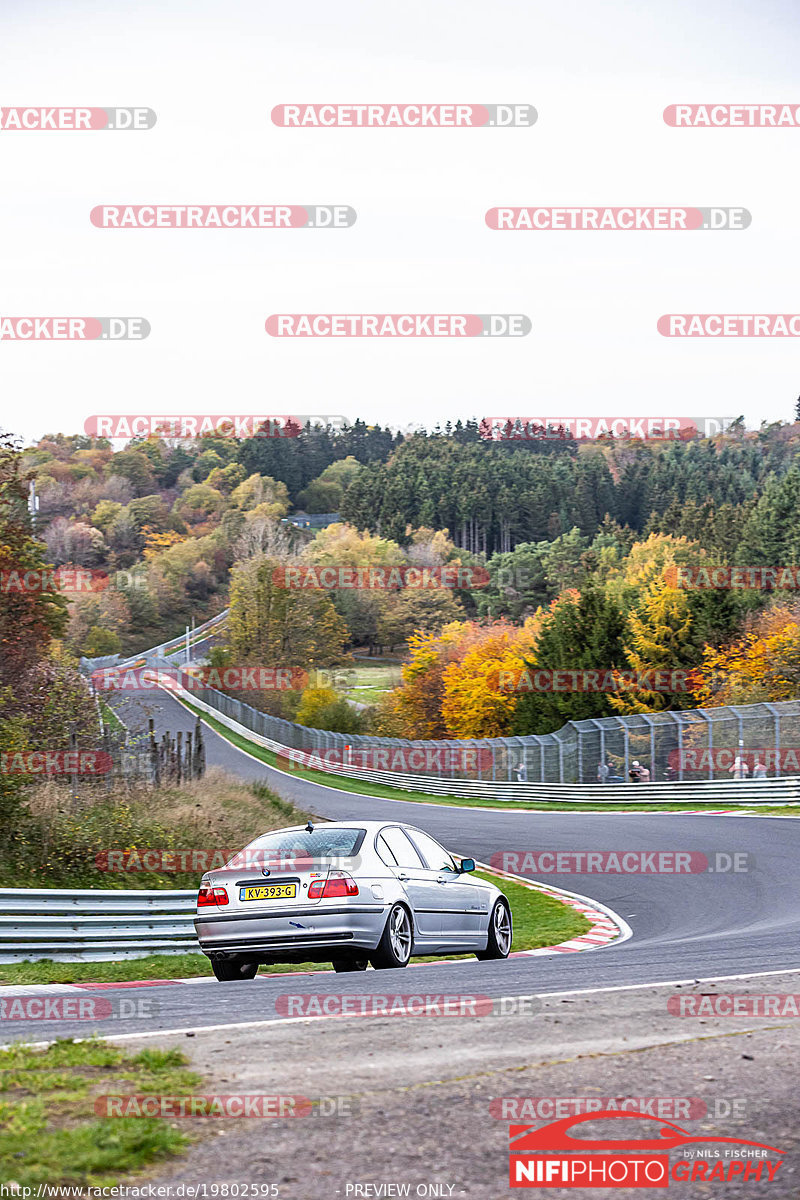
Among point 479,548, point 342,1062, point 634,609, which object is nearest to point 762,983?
point 342,1062

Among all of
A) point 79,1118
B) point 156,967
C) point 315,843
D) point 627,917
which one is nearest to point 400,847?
point 315,843

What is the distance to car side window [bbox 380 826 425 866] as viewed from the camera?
35.9 feet

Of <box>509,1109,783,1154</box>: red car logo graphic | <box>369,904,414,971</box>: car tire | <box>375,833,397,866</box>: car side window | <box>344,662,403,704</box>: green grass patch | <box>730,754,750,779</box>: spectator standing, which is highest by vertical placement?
<box>509,1109,783,1154</box>: red car logo graphic

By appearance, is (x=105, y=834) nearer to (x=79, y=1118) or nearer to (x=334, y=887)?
(x=334, y=887)

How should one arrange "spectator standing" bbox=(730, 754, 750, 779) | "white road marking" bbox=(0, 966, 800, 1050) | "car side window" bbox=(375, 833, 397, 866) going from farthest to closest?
"spectator standing" bbox=(730, 754, 750, 779) → "car side window" bbox=(375, 833, 397, 866) → "white road marking" bbox=(0, 966, 800, 1050)

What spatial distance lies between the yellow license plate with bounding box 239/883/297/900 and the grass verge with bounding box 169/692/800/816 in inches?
860

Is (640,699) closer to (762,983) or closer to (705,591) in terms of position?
(705,591)

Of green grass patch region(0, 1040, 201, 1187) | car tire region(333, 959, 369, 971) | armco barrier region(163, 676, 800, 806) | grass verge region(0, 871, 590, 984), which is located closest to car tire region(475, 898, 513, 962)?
car tire region(333, 959, 369, 971)

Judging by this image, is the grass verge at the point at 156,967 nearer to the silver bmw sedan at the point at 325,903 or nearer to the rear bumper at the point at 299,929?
the silver bmw sedan at the point at 325,903

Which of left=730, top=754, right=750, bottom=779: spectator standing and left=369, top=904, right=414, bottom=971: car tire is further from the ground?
left=369, top=904, right=414, bottom=971: car tire

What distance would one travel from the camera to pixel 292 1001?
791 centimetres

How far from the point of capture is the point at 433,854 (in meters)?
11.8

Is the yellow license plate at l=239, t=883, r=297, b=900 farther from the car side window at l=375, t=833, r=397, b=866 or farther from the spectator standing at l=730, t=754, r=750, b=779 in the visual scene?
the spectator standing at l=730, t=754, r=750, b=779

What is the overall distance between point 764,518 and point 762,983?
2993 inches
